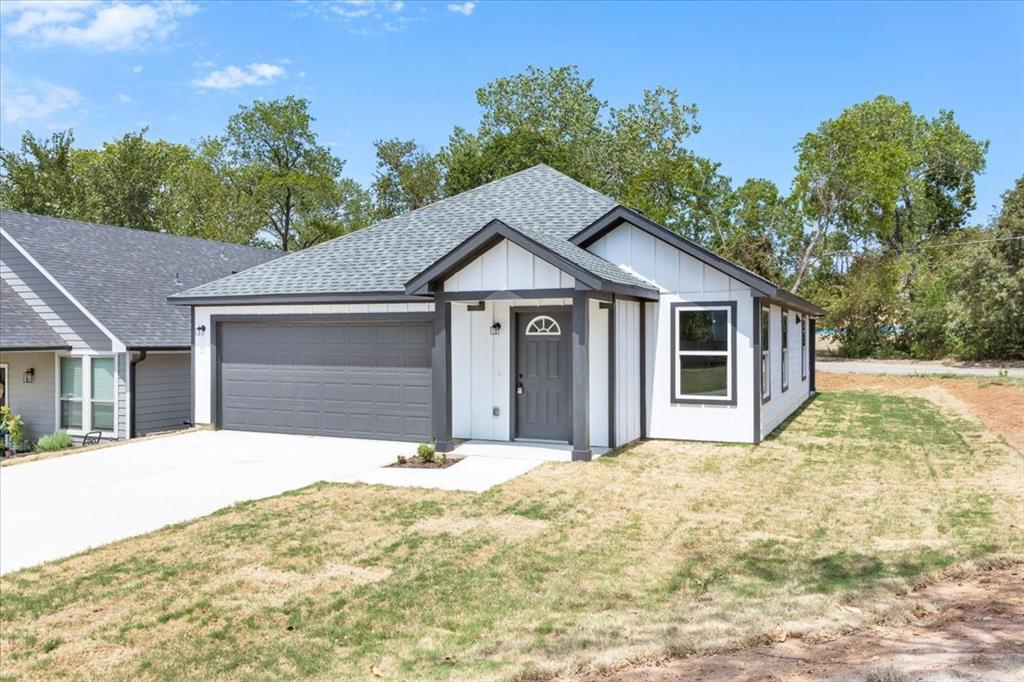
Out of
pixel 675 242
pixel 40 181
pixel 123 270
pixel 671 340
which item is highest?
pixel 40 181

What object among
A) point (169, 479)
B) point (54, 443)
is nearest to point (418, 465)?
point (169, 479)

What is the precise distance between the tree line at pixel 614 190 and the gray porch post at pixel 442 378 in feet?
80.9

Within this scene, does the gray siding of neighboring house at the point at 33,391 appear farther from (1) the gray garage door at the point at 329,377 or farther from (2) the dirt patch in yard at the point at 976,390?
(2) the dirt patch in yard at the point at 976,390

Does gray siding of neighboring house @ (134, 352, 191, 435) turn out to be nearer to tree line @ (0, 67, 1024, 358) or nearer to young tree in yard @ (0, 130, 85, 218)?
tree line @ (0, 67, 1024, 358)

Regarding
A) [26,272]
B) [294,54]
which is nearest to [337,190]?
[294,54]

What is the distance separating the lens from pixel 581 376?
10.2 metres

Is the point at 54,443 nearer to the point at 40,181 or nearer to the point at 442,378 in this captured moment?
the point at 442,378

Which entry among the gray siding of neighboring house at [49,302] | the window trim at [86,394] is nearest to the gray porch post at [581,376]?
the window trim at [86,394]

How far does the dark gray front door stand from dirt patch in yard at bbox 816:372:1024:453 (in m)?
7.04

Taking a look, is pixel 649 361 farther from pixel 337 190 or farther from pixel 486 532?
pixel 337 190

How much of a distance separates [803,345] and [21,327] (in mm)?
19443

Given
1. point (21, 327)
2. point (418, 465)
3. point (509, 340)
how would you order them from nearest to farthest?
point (418, 465)
point (509, 340)
point (21, 327)

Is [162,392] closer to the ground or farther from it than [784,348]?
closer to the ground

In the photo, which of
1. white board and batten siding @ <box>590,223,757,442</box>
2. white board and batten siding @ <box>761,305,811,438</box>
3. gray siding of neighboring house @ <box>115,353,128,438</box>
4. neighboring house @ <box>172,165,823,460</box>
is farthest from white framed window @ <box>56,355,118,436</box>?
white board and batten siding @ <box>761,305,811,438</box>
